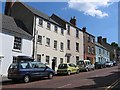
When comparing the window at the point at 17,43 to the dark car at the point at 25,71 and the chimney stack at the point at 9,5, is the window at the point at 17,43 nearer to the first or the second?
the dark car at the point at 25,71

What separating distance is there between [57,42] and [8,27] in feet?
41.3

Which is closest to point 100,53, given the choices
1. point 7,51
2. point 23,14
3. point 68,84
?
point 23,14

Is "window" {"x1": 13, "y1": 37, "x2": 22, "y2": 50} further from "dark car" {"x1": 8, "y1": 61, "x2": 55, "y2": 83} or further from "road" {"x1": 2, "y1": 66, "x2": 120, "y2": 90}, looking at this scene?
"road" {"x1": 2, "y1": 66, "x2": 120, "y2": 90}

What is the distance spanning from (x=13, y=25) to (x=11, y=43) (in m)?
3.79

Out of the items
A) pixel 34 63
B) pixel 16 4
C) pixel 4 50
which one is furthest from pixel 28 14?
pixel 34 63

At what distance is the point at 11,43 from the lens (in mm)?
28797

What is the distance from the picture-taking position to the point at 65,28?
43.7m

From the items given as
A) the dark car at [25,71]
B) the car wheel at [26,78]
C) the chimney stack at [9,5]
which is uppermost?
the chimney stack at [9,5]

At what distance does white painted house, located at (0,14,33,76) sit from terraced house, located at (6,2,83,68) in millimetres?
1766

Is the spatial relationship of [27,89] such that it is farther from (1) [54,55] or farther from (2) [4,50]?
(1) [54,55]

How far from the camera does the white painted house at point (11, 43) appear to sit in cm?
2745

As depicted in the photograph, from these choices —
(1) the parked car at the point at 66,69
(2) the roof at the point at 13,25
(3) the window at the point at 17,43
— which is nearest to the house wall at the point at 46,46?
(2) the roof at the point at 13,25

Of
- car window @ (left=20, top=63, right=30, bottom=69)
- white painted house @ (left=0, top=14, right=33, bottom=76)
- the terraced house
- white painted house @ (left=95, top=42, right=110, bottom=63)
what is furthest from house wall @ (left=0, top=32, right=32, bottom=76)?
white painted house @ (left=95, top=42, right=110, bottom=63)

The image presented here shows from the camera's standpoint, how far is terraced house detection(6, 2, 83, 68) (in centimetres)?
3419
